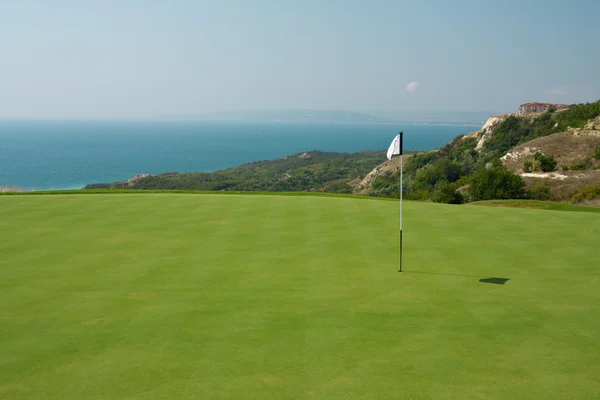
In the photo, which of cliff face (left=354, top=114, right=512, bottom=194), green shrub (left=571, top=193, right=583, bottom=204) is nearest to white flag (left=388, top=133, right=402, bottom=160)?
green shrub (left=571, top=193, right=583, bottom=204)

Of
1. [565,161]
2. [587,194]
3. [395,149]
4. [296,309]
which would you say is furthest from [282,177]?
[296,309]

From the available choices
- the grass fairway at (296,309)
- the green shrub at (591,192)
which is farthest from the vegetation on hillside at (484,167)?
the grass fairway at (296,309)

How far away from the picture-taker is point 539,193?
27859 mm

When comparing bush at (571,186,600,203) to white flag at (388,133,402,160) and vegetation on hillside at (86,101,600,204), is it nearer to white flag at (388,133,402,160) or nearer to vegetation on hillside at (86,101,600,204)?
vegetation on hillside at (86,101,600,204)

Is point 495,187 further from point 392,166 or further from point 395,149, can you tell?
point 392,166

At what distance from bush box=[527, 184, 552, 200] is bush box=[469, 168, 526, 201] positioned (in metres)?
0.48

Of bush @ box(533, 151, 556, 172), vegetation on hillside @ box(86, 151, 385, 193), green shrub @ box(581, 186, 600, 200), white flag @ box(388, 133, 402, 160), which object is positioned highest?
white flag @ box(388, 133, 402, 160)

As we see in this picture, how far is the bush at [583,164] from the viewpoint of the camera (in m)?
37.0

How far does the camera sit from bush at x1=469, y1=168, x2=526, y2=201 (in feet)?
87.6

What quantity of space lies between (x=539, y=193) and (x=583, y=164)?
12.5 meters

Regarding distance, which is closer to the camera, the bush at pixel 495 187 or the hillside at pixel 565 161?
the bush at pixel 495 187

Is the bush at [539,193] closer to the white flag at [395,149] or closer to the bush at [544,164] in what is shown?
the bush at [544,164]

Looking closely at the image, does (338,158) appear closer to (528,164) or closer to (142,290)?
(528,164)

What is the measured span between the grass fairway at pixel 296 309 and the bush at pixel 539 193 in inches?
608
